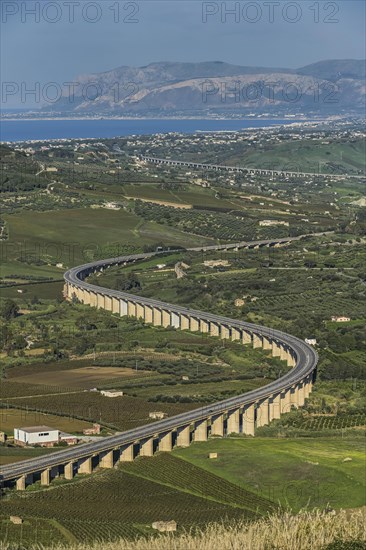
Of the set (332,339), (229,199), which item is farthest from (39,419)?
(229,199)

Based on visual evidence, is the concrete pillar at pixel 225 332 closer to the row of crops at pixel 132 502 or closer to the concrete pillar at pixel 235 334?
the concrete pillar at pixel 235 334

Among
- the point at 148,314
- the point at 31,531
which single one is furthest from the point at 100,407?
the point at 148,314

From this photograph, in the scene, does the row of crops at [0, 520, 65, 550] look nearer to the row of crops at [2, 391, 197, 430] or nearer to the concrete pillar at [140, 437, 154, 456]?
the concrete pillar at [140, 437, 154, 456]

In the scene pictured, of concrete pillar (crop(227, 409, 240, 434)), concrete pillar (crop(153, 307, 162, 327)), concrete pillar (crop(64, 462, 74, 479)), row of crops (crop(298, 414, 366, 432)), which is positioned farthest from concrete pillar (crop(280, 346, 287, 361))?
concrete pillar (crop(64, 462, 74, 479))

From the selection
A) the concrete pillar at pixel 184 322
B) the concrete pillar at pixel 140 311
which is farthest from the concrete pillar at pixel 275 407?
the concrete pillar at pixel 140 311

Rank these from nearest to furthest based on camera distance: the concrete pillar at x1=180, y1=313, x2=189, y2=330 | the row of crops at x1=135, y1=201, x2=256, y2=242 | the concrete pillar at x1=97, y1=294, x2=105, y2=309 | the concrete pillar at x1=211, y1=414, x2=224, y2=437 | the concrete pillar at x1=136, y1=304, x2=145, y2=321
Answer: the concrete pillar at x1=211, y1=414, x2=224, y2=437 → the concrete pillar at x1=180, y1=313, x2=189, y2=330 → the concrete pillar at x1=136, y1=304, x2=145, y2=321 → the concrete pillar at x1=97, y1=294, x2=105, y2=309 → the row of crops at x1=135, y1=201, x2=256, y2=242

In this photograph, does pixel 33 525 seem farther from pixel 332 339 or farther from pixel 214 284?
pixel 214 284

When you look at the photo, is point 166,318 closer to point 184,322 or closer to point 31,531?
point 184,322
